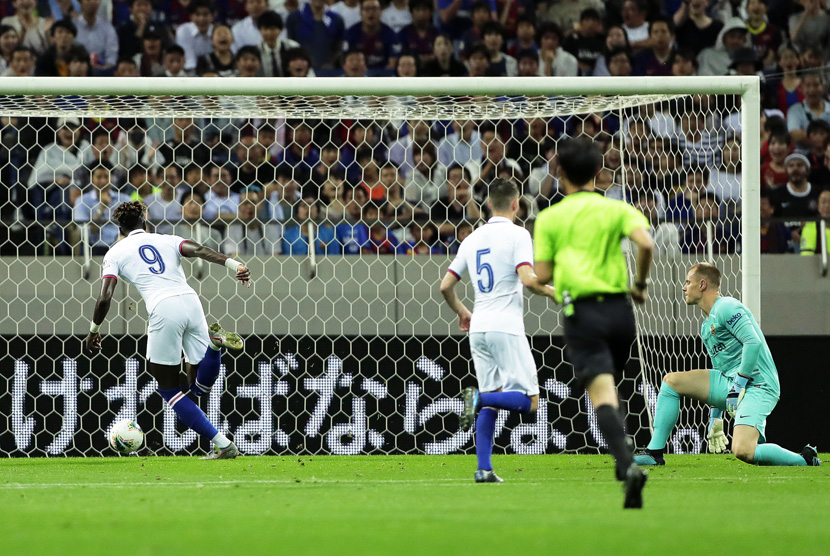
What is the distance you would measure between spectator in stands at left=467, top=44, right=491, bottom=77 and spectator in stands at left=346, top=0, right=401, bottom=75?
899 mm

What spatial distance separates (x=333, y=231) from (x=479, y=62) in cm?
436

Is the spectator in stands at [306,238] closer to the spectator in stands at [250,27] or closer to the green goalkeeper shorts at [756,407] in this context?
the green goalkeeper shorts at [756,407]

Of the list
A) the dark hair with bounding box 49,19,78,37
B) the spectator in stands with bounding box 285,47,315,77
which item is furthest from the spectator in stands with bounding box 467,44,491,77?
the dark hair with bounding box 49,19,78,37

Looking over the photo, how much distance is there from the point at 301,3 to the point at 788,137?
6.00m

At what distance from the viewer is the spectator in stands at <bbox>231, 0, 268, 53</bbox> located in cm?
1412

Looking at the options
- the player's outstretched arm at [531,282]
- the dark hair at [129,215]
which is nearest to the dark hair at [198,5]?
the dark hair at [129,215]

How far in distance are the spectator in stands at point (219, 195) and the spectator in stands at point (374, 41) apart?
3530mm

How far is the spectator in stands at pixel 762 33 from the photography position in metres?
14.6

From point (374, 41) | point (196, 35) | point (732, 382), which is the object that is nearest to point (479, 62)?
point (374, 41)

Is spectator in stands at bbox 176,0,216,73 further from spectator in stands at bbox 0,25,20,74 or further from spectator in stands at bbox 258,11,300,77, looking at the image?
spectator in stands at bbox 0,25,20,74

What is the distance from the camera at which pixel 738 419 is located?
7695 millimetres

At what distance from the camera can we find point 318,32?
46.5 feet

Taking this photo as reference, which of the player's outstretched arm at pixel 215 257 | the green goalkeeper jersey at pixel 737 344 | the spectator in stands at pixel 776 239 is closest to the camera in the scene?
the green goalkeeper jersey at pixel 737 344

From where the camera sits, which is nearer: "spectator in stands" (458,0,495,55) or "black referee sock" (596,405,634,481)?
"black referee sock" (596,405,634,481)
